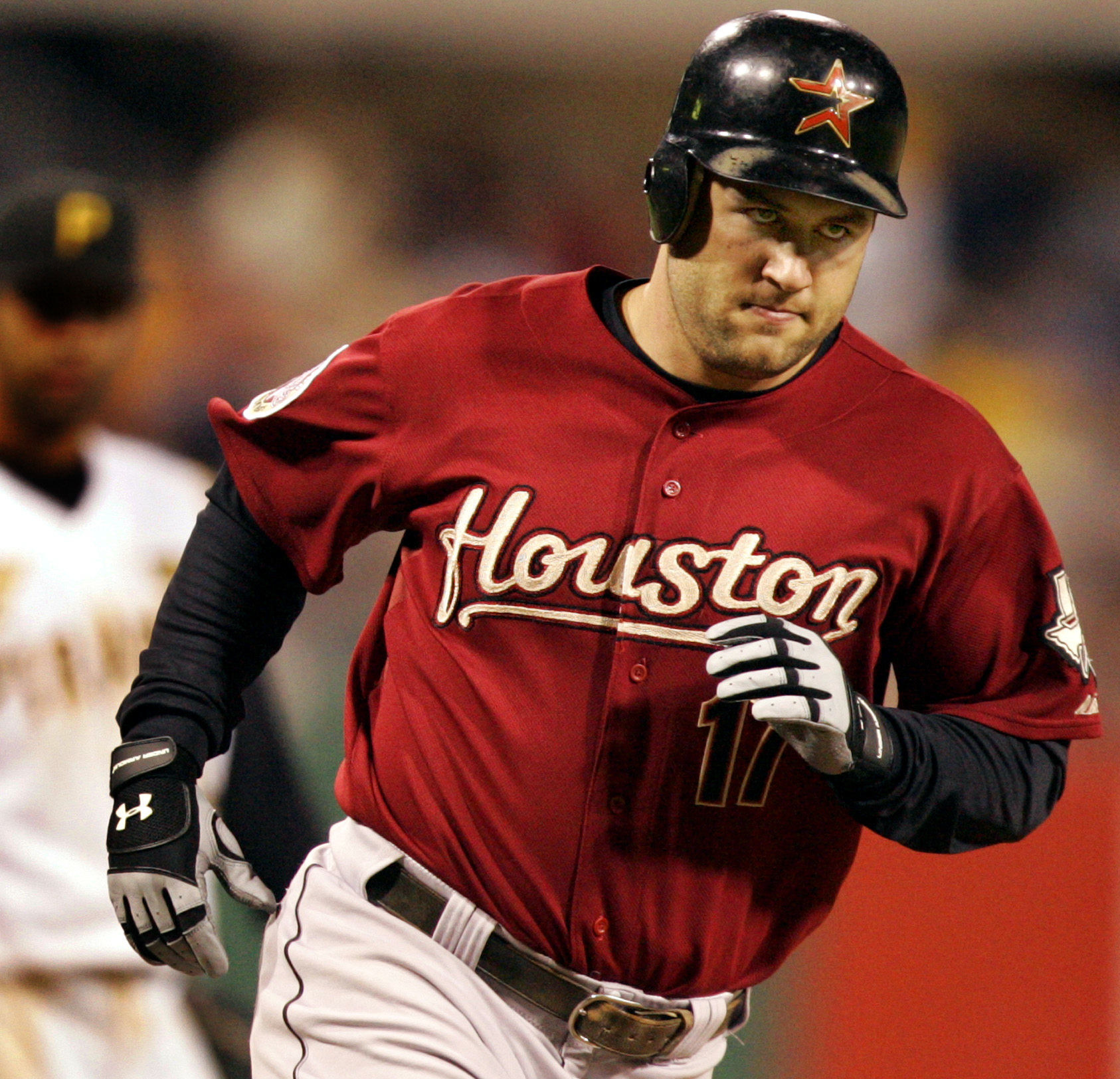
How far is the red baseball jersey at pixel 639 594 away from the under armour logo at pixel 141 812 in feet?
0.91

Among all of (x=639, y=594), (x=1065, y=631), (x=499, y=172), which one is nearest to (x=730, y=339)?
(x=639, y=594)

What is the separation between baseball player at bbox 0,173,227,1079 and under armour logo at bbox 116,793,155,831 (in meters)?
1.88

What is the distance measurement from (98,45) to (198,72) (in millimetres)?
497

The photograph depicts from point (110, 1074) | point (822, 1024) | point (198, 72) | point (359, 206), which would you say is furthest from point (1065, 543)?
point (198, 72)

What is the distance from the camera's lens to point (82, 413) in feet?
14.3

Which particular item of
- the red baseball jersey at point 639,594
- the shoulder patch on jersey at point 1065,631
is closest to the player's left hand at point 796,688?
the red baseball jersey at point 639,594

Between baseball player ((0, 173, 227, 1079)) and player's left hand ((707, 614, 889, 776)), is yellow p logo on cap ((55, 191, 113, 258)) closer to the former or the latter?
baseball player ((0, 173, 227, 1079))

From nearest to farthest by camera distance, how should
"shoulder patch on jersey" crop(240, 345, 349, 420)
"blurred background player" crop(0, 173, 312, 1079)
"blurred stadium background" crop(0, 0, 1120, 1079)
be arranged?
1. "shoulder patch on jersey" crop(240, 345, 349, 420)
2. "blurred background player" crop(0, 173, 312, 1079)
3. "blurred stadium background" crop(0, 0, 1120, 1079)

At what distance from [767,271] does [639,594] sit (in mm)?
424

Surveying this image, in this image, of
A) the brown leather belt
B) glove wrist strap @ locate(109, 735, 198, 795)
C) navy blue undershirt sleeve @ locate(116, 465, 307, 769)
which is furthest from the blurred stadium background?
the brown leather belt

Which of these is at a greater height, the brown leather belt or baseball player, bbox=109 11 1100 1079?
baseball player, bbox=109 11 1100 1079

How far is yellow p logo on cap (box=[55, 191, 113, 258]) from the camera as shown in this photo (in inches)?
167

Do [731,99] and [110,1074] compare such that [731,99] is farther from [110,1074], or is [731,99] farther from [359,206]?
[359,206]

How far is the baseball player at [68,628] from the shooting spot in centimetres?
407
